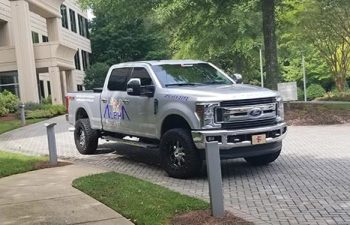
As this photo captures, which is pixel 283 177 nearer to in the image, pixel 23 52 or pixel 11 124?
pixel 11 124

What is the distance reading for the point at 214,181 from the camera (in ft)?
21.8

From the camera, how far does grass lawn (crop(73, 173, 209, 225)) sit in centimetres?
684

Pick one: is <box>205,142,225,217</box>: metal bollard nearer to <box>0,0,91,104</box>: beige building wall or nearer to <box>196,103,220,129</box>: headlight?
<box>196,103,220,129</box>: headlight

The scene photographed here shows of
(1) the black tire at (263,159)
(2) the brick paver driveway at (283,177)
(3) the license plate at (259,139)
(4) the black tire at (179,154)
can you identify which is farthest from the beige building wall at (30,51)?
(3) the license plate at (259,139)

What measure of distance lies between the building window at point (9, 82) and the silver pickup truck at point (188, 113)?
25.0 meters

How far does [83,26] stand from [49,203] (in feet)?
174

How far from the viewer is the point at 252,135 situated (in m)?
9.25

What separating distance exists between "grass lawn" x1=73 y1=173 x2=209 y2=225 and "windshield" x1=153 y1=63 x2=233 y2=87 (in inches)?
88.4

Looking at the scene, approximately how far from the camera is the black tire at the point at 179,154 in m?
9.38

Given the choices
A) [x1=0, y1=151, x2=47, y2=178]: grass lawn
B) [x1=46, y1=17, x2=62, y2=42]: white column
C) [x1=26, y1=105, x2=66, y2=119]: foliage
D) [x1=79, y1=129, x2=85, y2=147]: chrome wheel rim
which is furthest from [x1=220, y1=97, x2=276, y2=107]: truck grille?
[x1=46, y1=17, x2=62, y2=42]: white column

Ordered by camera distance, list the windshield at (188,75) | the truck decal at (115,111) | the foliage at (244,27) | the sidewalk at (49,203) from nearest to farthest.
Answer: the sidewalk at (49,203)
the windshield at (188,75)
the truck decal at (115,111)
the foliage at (244,27)

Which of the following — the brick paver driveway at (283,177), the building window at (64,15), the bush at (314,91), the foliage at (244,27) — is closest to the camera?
the brick paver driveway at (283,177)

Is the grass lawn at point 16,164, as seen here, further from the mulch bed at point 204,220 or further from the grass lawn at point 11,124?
the grass lawn at point 11,124

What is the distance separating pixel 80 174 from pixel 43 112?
20.1 metres
